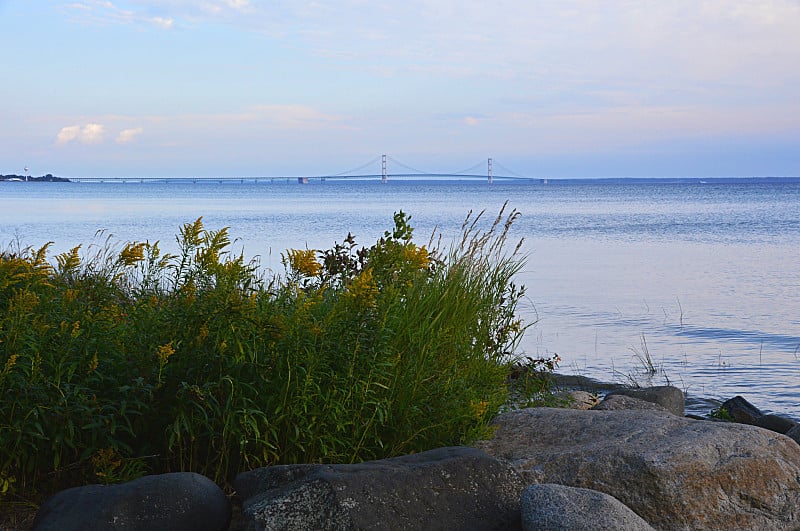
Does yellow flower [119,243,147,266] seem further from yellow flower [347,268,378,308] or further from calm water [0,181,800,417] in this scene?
calm water [0,181,800,417]

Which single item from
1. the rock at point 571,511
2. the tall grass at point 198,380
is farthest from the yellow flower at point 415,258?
the rock at point 571,511

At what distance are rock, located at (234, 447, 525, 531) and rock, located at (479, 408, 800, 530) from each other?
20.2 inches

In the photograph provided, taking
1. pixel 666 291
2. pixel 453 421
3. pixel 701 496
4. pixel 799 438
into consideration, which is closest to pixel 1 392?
pixel 453 421

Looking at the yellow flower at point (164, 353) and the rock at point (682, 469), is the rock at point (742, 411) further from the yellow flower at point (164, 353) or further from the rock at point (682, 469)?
the yellow flower at point (164, 353)

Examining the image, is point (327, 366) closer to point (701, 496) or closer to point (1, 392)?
point (1, 392)

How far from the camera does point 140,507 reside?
203 inches

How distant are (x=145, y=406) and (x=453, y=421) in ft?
7.46

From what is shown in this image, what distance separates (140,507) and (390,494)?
147cm

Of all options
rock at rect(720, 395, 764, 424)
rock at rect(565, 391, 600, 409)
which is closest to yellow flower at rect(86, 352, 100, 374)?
rock at rect(565, 391, 600, 409)

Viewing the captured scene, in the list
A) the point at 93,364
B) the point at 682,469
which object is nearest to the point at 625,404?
the point at 682,469

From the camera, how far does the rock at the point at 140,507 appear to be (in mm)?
5098

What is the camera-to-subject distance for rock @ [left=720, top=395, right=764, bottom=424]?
10.6 meters

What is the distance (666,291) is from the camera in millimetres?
22562

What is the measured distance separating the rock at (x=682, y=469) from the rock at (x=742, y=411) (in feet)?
12.6
